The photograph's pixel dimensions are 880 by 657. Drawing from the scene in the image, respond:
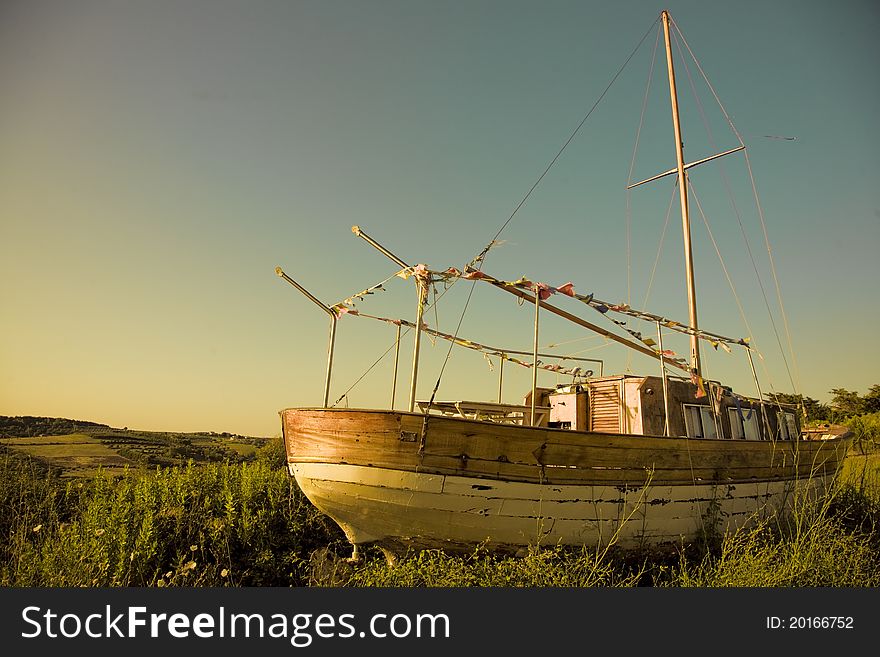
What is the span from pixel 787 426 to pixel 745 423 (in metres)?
2.63

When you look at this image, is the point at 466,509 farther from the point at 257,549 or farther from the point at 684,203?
the point at 684,203

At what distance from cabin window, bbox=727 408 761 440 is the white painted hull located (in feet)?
15.0

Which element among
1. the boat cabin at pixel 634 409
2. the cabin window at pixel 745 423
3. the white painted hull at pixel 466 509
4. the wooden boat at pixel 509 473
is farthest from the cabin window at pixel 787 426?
the white painted hull at pixel 466 509

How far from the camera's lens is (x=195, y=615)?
476cm

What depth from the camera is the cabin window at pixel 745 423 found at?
37.2 feet

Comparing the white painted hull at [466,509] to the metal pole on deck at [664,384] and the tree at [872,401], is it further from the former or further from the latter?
the tree at [872,401]

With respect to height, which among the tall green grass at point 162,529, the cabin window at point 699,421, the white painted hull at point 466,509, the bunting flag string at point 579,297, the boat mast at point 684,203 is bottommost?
the tall green grass at point 162,529

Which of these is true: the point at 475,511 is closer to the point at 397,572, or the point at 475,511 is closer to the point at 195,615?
the point at 397,572

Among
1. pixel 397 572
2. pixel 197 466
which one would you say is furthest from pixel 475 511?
pixel 197 466

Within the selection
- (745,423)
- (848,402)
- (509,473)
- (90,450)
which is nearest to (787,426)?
(745,423)

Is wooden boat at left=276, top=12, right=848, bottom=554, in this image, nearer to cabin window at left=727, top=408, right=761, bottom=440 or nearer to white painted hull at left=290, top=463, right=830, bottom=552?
white painted hull at left=290, top=463, right=830, bottom=552

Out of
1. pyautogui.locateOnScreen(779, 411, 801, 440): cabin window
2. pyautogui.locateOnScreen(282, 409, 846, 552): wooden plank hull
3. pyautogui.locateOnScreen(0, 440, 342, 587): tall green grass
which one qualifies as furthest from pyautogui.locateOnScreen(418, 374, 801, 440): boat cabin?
pyautogui.locateOnScreen(0, 440, 342, 587): tall green grass

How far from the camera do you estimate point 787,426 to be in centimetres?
1322

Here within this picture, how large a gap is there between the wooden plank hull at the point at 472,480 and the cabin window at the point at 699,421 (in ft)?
6.66
